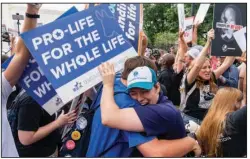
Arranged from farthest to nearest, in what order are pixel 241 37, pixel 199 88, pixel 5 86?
pixel 199 88 < pixel 241 37 < pixel 5 86

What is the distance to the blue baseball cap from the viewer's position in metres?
1.85

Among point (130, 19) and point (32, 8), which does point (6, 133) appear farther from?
point (130, 19)

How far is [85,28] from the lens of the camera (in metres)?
2.26

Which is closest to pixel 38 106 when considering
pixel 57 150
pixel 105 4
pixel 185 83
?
pixel 57 150

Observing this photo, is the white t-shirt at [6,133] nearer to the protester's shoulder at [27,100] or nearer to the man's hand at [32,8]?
the protester's shoulder at [27,100]

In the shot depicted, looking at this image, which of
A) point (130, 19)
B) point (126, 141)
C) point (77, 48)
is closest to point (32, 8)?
point (77, 48)

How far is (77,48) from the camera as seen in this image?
2.23 meters

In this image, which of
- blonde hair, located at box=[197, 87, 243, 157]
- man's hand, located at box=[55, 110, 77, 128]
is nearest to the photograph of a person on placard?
blonde hair, located at box=[197, 87, 243, 157]

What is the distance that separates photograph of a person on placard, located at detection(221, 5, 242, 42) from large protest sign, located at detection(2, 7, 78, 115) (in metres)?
1.04

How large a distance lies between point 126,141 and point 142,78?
1.17ft

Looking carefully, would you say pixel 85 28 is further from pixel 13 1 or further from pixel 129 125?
pixel 129 125

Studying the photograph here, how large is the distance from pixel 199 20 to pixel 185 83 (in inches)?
25.7

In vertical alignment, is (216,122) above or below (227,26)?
below

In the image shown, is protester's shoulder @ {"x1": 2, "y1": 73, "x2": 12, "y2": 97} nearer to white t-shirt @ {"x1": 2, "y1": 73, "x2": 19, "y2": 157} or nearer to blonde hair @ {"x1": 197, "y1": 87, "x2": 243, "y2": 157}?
white t-shirt @ {"x1": 2, "y1": 73, "x2": 19, "y2": 157}
